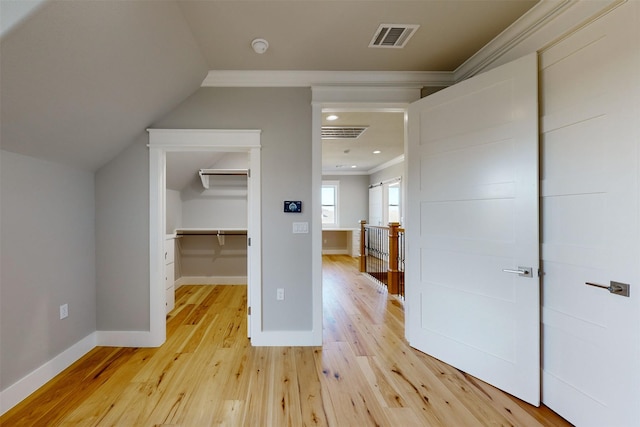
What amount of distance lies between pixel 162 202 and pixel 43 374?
152cm

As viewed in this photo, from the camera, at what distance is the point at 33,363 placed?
1.95 meters

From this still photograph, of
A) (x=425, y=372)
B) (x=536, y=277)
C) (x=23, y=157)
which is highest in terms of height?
(x=23, y=157)

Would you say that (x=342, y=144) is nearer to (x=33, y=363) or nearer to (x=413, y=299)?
(x=413, y=299)

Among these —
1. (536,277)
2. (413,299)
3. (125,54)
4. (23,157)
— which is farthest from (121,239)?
(536,277)

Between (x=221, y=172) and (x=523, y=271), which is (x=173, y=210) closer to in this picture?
(x=221, y=172)

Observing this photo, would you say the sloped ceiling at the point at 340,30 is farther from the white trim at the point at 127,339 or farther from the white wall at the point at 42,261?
the white trim at the point at 127,339

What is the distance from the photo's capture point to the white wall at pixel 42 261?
5.85ft

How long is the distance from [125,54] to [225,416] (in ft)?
7.89

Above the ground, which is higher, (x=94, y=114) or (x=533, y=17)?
(x=533, y=17)

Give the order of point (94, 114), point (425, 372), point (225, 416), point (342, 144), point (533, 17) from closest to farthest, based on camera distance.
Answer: point (225, 416), point (533, 17), point (94, 114), point (425, 372), point (342, 144)

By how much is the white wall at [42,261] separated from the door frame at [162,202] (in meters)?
0.53

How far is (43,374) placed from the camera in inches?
79.3

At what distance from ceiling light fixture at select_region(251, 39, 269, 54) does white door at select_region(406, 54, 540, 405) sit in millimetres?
1391

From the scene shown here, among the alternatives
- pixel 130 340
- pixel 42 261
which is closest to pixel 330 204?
pixel 130 340
